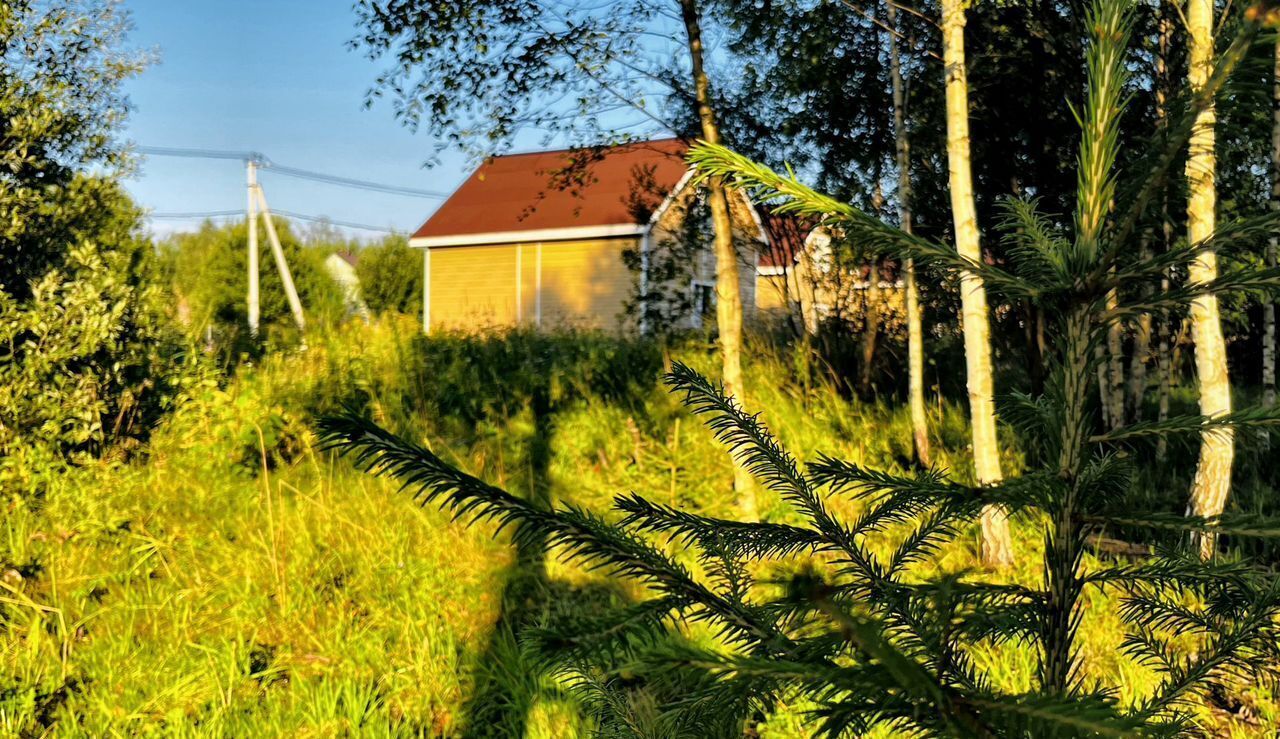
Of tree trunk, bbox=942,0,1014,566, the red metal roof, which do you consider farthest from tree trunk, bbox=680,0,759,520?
the red metal roof

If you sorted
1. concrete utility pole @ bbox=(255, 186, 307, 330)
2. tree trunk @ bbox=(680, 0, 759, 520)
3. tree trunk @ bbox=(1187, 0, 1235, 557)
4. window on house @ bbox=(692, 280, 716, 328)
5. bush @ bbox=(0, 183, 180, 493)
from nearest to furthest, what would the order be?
tree trunk @ bbox=(1187, 0, 1235, 557), tree trunk @ bbox=(680, 0, 759, 520), bush @ bbox=(0, 183, 180, 493), window on house @ bbox=(692, 280, 716, 328), concrete utility pole @ bbox=(255, 186, 307, 330)

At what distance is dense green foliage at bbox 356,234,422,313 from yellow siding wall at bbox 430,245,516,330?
5.84 metres

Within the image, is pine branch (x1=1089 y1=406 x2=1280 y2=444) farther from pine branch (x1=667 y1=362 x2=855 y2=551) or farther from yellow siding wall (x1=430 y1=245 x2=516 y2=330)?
yellow siding wall (x1=430 y1=245 x2=516 y2=330)

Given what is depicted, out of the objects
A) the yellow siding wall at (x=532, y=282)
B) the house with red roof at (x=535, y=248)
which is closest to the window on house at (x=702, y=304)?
the house with red roof at (x=535, y=248)

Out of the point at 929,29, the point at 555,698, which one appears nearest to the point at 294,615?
the point at 555,698

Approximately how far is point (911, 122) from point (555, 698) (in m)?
6.50

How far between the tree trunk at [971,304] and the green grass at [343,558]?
266 millimetres

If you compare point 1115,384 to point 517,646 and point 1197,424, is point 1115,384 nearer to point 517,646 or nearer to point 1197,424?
point 517,646

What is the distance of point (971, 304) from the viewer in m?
5.34

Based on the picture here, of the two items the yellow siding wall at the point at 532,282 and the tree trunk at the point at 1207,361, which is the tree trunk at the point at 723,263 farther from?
the yellow siding wall at the point at 532,282

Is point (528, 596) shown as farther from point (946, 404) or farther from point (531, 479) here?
point (946, 404)

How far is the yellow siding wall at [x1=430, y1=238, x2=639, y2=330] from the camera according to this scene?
21484 mm

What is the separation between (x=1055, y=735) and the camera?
658 millimetres

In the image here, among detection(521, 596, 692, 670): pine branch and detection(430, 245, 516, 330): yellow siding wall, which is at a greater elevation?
detection(430, 245, 516, 330): yellow siding wall
